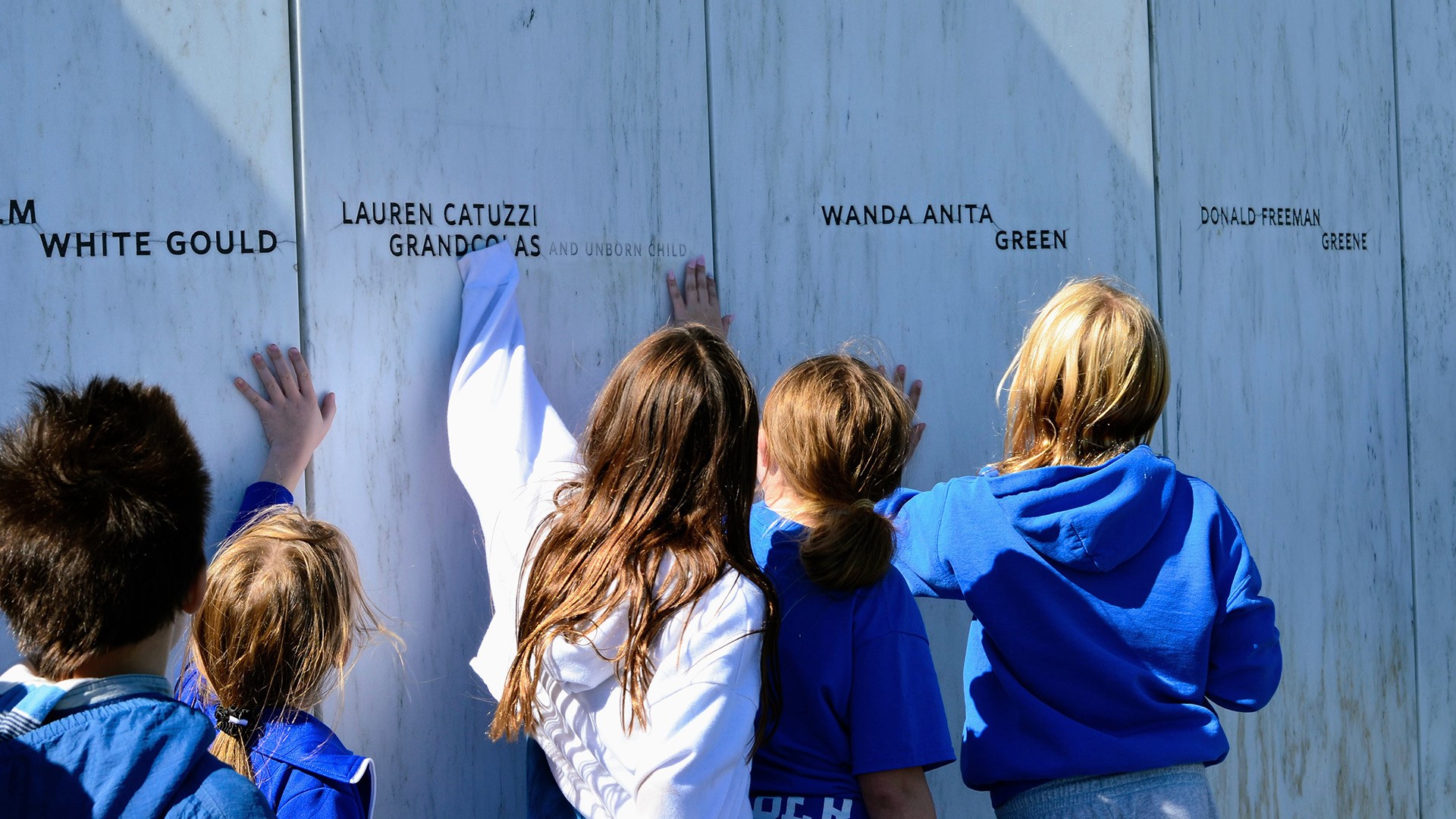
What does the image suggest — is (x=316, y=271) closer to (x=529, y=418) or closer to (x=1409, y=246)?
(x=529, y=418)

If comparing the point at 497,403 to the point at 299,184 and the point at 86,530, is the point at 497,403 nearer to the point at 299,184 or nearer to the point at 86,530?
the point at 299,184

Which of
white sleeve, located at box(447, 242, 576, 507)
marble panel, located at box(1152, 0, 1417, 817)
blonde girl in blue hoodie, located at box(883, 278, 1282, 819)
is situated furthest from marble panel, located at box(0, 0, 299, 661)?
marble panel, located at box(1152, 0, 1417, 817)

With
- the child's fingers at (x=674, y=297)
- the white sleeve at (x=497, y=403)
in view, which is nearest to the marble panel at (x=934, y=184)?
the child's fingers at (x=674, y=297)

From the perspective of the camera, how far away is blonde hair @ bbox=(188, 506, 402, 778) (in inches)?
77.8

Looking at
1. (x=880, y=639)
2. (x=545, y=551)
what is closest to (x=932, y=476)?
(x=880, y=639)

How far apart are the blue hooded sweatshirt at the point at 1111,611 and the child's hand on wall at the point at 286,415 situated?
135cm

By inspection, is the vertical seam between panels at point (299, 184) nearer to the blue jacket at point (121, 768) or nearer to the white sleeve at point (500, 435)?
the white sleeve at point (500, 435)

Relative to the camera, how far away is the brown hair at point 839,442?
2129 millimetres

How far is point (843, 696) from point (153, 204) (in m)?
1.69

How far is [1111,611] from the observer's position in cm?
235

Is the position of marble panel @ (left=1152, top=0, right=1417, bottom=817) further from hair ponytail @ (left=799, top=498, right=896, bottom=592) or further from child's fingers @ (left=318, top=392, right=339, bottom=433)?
child's fingers @ (left=318, top=392, right=339, bottom=433)

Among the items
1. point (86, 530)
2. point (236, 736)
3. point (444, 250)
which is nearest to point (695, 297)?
point (444, 250)

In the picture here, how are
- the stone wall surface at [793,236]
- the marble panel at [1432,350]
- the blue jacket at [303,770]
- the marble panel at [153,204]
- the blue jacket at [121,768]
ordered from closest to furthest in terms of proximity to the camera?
1. the blue jacket at [121,768]
2. the blue jacket at [303,770]
3. the marble panel at [153,204]
4. the stone wall surface at [793,236]
5. the marble panel at [1432,350]

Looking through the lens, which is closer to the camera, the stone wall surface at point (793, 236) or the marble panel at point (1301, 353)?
the stone wall surface at point (793, 236)
